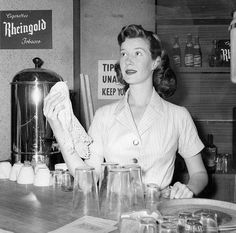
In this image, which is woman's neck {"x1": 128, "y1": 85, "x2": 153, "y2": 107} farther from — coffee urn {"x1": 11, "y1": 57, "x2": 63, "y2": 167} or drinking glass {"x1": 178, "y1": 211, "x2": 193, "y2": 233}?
drinking glass {"x1": 178, "y1": 211, "x2": 193, "y2": 233}

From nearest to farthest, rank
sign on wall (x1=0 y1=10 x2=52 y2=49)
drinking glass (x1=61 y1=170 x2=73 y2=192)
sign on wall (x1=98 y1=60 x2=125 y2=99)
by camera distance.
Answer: drinking glass (x1=61 y1=170 x2=73 y2=192) < sign on wall (x1=0 y1=10 x2=52 y2=49) < sign on wall (x1=98 y1=60 x2=125 y2=99)

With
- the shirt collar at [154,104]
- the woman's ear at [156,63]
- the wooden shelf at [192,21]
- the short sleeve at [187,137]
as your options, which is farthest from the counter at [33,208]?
the wooden shelf at [192,21]

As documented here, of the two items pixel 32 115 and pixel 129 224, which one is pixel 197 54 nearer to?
pixel 32 115

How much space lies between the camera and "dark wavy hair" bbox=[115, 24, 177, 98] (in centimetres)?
197

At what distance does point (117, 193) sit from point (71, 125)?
1.56 ft

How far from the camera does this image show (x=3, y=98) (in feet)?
9.48

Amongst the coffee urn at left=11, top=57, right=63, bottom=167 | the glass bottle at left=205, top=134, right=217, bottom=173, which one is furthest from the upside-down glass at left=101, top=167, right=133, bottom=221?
the glass bottle at left=205, top=134, right=217, bottom=173

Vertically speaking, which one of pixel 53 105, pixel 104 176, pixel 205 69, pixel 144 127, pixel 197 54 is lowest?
pixel 104 176

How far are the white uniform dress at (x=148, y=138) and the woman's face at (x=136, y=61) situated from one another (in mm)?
147

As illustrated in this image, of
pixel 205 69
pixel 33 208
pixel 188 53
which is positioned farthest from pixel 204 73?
pixel 33 208

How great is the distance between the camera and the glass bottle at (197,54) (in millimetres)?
3162

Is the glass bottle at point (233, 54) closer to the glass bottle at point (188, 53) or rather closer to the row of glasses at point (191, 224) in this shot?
the row of glasses at point (191, 224)

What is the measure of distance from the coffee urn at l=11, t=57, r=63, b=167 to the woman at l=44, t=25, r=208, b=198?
510 millimetres

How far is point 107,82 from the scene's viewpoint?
3.44m
